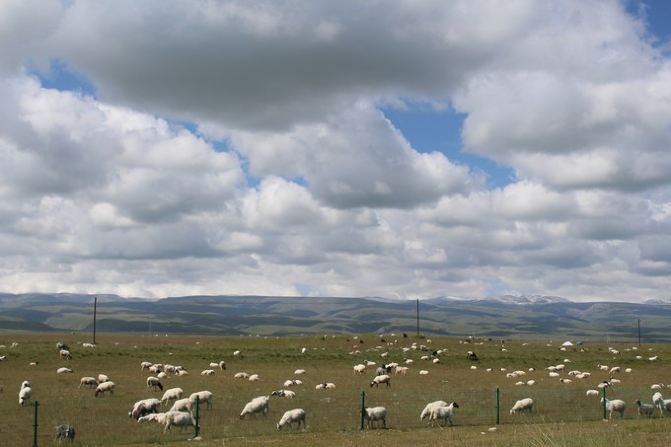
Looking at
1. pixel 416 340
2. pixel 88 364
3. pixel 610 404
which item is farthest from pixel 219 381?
pixel 416 340

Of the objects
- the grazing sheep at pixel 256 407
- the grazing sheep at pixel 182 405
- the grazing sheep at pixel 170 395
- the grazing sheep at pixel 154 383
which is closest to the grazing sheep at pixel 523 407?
the grazing sheep at pixel 256 407

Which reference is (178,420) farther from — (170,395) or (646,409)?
(646,409)

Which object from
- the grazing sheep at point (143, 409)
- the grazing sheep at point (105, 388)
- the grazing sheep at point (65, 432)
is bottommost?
the grazing sheep at point (105, 388)

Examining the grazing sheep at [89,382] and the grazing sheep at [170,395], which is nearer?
the grazing sheep at [170,395]

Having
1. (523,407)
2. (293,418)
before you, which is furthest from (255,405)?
(523,407)

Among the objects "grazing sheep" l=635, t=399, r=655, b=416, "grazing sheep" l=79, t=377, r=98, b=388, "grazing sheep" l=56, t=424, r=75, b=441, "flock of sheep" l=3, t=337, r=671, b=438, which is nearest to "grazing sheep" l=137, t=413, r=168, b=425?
"flock of sheep" l=3, t=337, r=671, b=438

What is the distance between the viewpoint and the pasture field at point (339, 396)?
25.2m

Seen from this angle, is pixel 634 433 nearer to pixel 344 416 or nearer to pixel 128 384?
pixel 344 416

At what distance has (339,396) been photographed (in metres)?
39.0

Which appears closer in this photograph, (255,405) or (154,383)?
(255,405)

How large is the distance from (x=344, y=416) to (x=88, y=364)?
36.6 meters

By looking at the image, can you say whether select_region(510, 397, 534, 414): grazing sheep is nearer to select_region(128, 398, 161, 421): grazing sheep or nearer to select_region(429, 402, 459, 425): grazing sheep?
select_region(429, 402, 459, 425): grazing sheep

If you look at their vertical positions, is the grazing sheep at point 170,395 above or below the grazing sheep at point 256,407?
below

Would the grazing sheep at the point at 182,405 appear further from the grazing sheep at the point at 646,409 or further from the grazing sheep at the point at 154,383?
the grazing sheep at the point at 646,409
